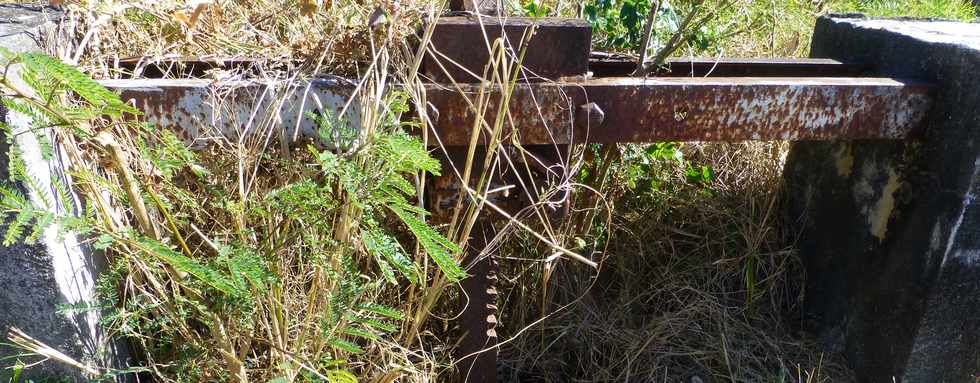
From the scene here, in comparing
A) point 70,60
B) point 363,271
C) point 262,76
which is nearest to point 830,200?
point 363,271

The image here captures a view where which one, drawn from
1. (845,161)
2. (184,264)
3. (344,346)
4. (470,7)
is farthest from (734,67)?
(184,264)

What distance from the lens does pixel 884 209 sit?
2.29 meters

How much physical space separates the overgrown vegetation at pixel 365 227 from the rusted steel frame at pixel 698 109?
75 mm

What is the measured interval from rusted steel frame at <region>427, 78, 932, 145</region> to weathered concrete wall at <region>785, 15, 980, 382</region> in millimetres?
129

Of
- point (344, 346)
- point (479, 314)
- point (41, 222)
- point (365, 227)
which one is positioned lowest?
point (479, 314)

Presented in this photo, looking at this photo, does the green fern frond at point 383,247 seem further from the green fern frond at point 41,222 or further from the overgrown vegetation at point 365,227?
the green fern frond at point 41,222

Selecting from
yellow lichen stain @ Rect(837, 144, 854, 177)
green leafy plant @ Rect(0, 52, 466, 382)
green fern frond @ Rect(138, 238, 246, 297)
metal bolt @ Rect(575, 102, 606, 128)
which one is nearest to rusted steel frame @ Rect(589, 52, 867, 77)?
yellow lichen stain @ Rect(837, 144, 854, 177)

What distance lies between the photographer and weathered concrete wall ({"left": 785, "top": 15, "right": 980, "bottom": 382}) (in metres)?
A: 2.03

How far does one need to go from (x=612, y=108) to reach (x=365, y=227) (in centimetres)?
71

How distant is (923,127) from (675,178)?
1.06 meters

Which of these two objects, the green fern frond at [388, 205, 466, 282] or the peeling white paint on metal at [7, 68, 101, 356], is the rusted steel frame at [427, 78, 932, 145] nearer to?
the green fern frond at [388, 205, 466, 282]

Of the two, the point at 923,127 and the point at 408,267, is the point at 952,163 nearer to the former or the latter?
the point at 923,127

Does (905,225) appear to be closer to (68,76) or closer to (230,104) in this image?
(230,104)

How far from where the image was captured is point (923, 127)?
2107 mm
